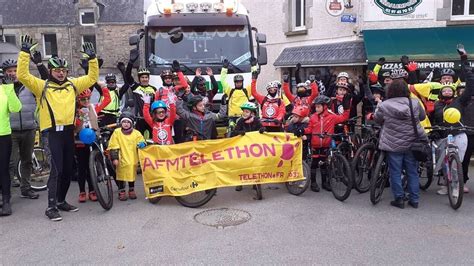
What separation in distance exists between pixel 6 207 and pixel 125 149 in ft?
5.82

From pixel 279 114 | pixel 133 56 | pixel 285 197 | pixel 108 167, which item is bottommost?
pixel 285 197

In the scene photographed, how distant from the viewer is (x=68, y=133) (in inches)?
224

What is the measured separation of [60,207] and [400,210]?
4.65m

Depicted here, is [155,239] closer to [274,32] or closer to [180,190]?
[180,190]

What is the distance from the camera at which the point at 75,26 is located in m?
34.8

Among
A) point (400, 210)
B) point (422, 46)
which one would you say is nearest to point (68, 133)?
point (400, 210)

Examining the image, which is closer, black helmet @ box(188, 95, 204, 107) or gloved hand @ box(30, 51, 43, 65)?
gloved hand @ box(30, 51, 43, 65)

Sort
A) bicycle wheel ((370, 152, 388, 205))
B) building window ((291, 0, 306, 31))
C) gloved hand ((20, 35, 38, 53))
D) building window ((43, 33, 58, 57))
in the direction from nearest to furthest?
gloved hand ((20, 35, 38, 53))
bicycle wheel ((370, 152, 388, 205))
building window ((291, 0, 306, 31))
building window ((43, 33, 58, 57))

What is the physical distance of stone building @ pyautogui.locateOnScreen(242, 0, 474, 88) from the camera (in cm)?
1100

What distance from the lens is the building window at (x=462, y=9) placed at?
37.1 ft

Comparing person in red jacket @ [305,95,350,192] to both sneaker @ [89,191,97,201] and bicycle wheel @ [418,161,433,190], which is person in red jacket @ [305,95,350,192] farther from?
sneaker @ [89,191,97,201]

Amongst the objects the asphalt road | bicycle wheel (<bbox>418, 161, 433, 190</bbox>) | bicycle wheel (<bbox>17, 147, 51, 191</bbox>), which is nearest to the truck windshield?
bicycle wheel (<bbox>17, 147, 51, 191</bbox>)

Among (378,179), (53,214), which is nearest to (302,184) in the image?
(378,179)

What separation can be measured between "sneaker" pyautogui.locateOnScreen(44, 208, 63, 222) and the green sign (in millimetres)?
9631
